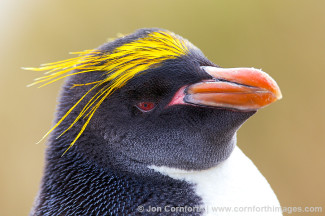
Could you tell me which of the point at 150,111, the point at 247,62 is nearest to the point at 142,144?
the point at 150,111

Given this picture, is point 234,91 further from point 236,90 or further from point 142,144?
point 142,144

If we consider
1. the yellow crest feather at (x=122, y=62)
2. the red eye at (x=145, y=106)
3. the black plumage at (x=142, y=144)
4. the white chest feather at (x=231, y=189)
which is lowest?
the white chest feather at (x=231, y=189)

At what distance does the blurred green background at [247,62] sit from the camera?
6.54m

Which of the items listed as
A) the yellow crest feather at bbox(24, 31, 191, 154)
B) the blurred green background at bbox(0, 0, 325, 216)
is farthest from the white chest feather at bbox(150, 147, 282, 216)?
the blurred green background at bbox(0, 0, 325, 216)

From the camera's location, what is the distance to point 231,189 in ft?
8.20

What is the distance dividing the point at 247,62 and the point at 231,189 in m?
4.18

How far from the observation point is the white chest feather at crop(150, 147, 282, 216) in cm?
243

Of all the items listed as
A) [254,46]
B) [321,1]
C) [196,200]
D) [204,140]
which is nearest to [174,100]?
[204,140]

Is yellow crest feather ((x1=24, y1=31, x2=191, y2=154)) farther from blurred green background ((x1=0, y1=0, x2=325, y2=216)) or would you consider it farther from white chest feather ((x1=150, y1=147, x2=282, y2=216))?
blurred green background ((x1=0, y1=0, x2=325, y2=216))

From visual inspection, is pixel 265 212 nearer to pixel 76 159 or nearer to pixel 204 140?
pixel 204 140

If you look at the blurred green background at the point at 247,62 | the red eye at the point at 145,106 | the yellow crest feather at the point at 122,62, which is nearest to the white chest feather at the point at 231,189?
the red eye at the point at 145,106

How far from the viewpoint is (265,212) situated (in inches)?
99.3

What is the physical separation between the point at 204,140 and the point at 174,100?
248 mm

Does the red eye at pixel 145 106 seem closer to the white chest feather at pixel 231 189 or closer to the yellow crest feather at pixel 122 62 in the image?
the yellow crest feather at pixel 122 62
